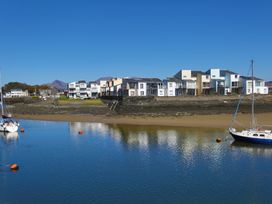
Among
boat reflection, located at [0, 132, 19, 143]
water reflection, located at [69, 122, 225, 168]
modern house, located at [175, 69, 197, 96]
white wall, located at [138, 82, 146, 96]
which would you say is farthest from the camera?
modern house, located at [175, 69, 197, 96]

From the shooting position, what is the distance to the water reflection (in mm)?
32344

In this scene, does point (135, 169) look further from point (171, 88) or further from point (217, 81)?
point (217, 81)

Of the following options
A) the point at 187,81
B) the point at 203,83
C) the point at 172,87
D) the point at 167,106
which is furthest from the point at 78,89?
the point at 167,106

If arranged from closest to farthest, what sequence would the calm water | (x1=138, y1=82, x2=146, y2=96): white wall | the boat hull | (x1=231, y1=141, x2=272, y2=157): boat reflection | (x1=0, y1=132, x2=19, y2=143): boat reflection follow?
the calm water < (x1=231, y1=141, x2=272, y2=157): boat reflection < the boat hull < (x1=0, y1=132, x2=19, y2=143): boat reflection < (x1=138, y1=82, x2=146, y2=96): white wall

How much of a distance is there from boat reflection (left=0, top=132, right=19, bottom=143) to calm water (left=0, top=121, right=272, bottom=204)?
128 mm

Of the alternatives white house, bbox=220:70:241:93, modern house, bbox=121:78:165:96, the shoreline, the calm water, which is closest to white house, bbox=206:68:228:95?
white house, bbox=220:70:241:93

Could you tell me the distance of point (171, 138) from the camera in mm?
41219

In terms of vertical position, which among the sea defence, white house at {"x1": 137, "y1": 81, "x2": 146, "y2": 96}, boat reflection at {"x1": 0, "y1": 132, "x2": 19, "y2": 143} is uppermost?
white house at {"x1": 137, "y1": 81, "x2": 146, "y2": 96}

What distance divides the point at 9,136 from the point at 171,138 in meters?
22.3

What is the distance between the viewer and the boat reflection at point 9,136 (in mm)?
42438

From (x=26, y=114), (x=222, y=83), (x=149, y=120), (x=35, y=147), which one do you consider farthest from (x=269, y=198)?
(x=222, y=83)

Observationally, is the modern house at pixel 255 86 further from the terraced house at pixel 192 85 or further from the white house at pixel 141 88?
the white house at pixel 141 88

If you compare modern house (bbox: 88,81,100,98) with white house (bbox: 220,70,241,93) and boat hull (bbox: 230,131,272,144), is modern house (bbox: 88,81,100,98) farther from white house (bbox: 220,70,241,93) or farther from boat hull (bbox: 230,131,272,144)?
boat hull (bbox: 230,131,272,144)

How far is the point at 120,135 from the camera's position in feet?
147
